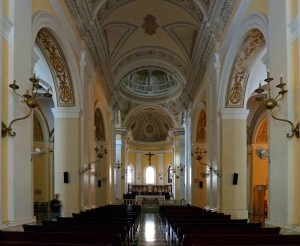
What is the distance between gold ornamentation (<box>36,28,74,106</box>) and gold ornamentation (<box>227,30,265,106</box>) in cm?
442

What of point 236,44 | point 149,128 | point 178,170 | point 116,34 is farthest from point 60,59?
point 149,128

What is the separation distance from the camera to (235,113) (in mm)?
12398

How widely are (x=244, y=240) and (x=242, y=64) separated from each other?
689 cm

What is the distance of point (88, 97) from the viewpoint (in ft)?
46.9

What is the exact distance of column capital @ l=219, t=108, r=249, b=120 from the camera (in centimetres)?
1240

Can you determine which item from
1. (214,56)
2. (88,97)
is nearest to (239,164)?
(214,56)

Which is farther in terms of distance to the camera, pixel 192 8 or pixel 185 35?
pixel 185 35

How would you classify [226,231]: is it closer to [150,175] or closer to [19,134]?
[19,134]

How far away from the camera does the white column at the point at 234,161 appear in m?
12.0

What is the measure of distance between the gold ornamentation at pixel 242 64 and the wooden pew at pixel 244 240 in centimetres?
551

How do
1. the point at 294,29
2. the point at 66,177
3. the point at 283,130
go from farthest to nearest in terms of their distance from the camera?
the point at 66,177
the point at 283,130
the point at 294,29

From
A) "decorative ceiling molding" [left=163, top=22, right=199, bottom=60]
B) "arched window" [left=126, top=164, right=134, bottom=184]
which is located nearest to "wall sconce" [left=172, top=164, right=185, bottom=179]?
"arched window" [left=126, top=164, right=134, bottom=184]

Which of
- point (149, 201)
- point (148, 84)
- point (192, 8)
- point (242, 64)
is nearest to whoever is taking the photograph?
point (242, 64)

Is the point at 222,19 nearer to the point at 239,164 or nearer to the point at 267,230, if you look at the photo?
the point at 239,164
